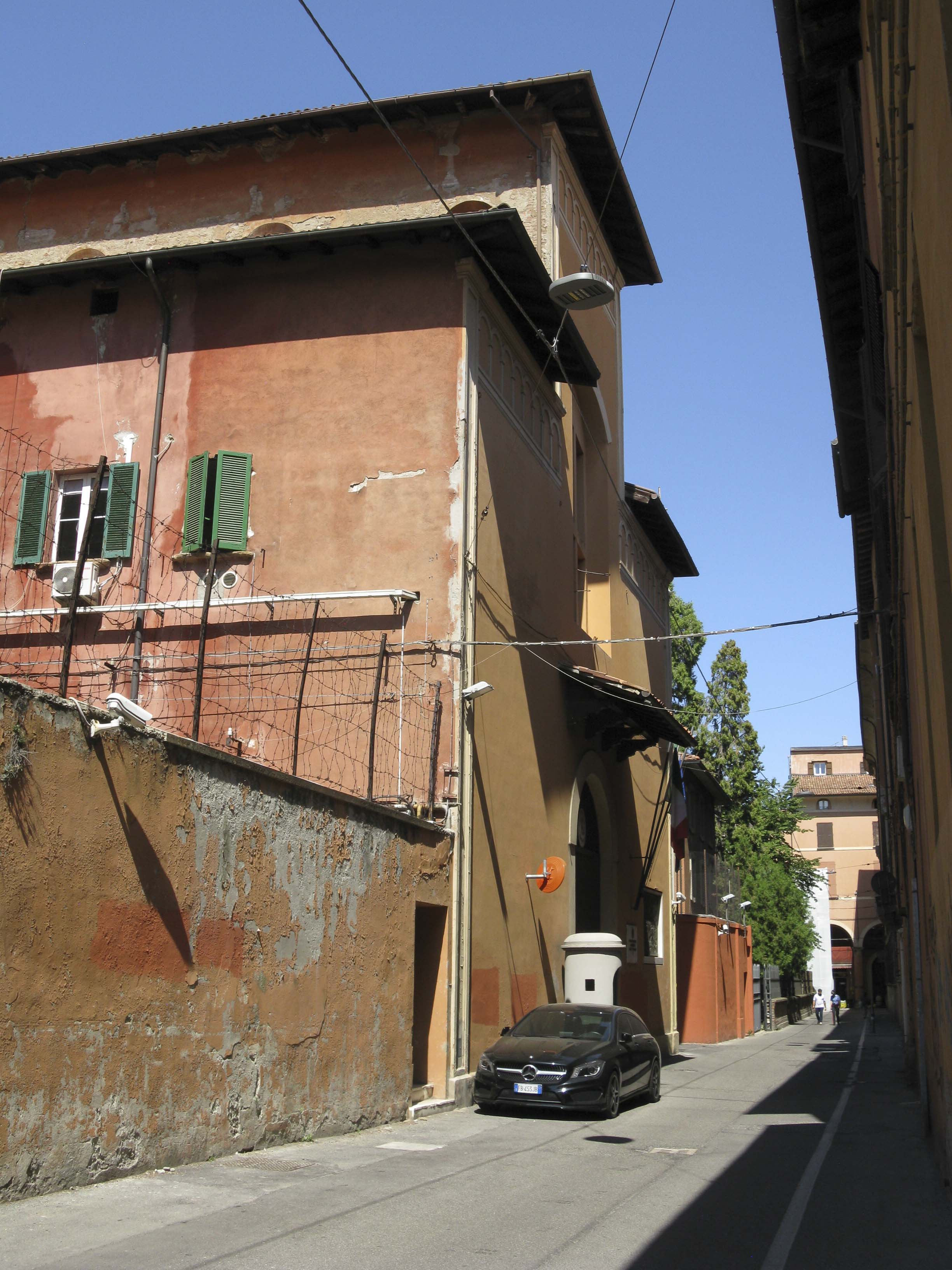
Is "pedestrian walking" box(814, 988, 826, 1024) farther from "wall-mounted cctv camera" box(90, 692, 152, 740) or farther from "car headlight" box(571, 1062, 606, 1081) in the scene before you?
"wall-mounted cctv camera" box(90, 692, 152, 740)

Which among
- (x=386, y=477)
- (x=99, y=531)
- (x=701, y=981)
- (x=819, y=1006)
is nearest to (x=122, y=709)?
(x=386, y=477)

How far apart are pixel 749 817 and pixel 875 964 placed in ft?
109

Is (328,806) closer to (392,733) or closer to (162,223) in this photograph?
(392,733)

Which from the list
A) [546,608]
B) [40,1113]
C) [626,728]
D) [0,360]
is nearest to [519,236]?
[546,608]

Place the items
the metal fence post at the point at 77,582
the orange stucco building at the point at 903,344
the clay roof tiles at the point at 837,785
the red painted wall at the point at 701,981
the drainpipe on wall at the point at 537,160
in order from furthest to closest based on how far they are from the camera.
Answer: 1. the clay roof tiles at the point at 837,785
2. the red painted wall at the point at 701,981
3. the drainpipe on wall at the point at 537,160
4. the metal fence post at the point at 77,582
5. the orange stucco building at the point at 903,344

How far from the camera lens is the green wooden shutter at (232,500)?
632 inches

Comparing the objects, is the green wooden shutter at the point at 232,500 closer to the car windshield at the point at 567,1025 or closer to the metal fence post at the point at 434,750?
the metal fence post at the point at 434,750

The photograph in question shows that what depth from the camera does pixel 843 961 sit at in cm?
7681

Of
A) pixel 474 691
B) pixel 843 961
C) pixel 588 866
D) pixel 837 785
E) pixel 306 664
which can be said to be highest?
pixel 837 785

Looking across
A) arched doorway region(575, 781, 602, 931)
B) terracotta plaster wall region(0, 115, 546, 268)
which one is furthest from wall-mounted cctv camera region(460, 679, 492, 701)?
terracotta plaster wall region(0, 115, 546, 268)

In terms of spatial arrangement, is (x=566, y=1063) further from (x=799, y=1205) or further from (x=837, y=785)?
(x=837, y=785)

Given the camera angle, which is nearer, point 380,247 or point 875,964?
point 380,247

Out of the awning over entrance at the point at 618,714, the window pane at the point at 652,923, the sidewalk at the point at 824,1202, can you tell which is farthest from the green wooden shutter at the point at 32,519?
the window pane at the point at 652,923

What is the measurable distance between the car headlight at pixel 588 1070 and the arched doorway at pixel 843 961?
6617cm
